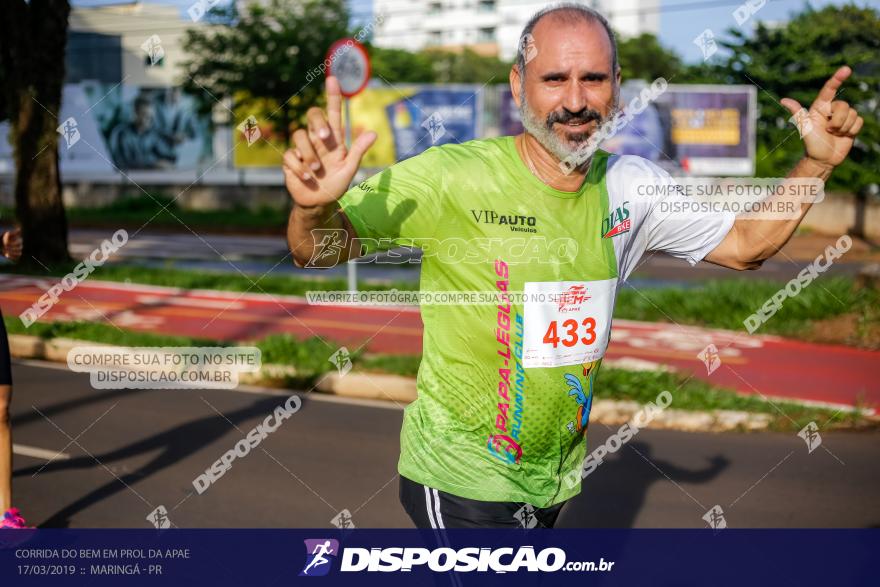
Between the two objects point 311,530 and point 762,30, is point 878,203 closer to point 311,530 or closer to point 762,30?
point 762,30

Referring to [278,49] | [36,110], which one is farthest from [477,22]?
[36,110]

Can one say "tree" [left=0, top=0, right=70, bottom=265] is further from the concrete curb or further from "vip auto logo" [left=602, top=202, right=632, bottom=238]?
"vip auto logo" [left=602, top=202, right=632, bottom=238]

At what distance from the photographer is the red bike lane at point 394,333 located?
30.3 feet

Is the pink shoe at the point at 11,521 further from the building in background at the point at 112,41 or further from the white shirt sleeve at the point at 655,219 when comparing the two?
the building in background at the point at 112,41

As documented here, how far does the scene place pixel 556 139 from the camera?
Result: 260cm

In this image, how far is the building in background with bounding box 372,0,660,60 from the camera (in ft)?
260

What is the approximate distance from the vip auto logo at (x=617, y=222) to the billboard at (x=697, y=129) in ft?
100

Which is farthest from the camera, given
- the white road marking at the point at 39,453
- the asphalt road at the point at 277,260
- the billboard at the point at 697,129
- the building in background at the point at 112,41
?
the building in background at the point at 112,41

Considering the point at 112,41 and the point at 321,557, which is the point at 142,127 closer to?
the point at 112,41

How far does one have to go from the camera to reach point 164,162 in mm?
46750

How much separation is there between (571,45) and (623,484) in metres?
4.16

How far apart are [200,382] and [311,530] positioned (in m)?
4.06

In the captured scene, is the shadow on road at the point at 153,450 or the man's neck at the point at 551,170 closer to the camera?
the man's neck at the point at 551,170

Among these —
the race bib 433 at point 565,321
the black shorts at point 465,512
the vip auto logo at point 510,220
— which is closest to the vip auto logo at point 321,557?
the black shorts at point 465,512
